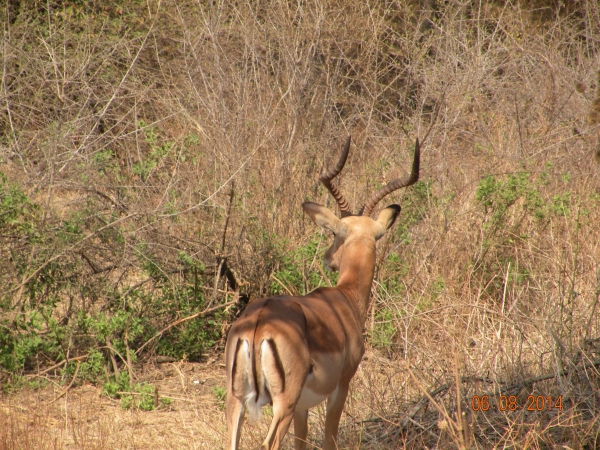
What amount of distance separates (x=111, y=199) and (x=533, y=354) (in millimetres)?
3797

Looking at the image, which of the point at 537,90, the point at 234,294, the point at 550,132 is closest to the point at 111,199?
the point at 234,294

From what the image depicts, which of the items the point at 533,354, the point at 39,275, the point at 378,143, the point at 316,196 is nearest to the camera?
the point at 533,354

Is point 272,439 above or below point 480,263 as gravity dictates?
above

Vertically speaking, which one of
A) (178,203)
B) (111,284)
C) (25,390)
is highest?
(178,203)

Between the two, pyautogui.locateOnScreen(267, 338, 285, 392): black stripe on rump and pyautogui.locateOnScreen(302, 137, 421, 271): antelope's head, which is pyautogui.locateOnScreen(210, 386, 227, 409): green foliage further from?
pyautogui.locateOnScreen(267, 338, 285, 392): black stripe on rump

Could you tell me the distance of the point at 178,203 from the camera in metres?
6.93

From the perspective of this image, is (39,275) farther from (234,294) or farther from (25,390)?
(234,294)
